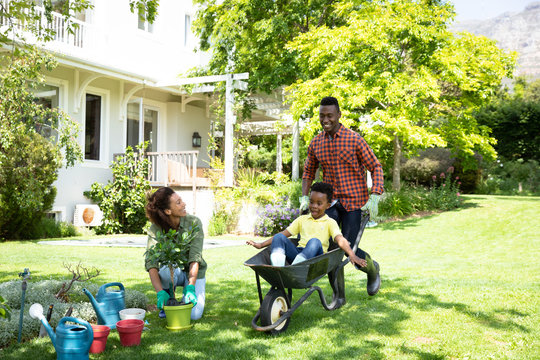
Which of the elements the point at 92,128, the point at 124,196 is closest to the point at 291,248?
the point at 124,196

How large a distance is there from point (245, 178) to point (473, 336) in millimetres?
9608

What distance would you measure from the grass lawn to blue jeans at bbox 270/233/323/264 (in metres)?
0.57

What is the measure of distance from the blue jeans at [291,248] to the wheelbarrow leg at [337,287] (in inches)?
14.2

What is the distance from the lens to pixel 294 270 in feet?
11.4

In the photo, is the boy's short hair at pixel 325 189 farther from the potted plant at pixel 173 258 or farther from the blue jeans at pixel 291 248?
the potted plant at pixel 173 258

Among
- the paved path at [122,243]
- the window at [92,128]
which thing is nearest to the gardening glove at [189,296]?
the paved path at [122,243]

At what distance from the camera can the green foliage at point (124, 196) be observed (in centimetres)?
1203

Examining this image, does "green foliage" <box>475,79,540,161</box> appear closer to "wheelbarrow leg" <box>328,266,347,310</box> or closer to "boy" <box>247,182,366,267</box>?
"wheelbarrow leg" <box>328,266,347,310</box>

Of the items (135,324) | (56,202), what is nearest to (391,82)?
(56,202)

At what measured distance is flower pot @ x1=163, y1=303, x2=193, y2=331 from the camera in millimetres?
3584

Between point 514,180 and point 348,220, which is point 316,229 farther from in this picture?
point 514,180

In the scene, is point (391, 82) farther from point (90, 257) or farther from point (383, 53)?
point (90, 257)

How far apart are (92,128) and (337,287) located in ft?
33.7

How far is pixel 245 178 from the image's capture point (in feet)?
41.9
